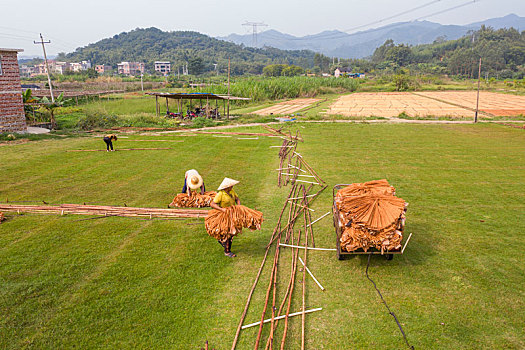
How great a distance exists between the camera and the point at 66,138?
22.4 meters

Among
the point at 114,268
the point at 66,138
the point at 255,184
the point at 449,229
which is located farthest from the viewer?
the point at 66,138

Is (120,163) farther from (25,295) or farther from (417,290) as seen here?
(417,290)

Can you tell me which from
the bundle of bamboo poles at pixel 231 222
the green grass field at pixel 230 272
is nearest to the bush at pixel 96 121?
the green grass field at pixel 230 272

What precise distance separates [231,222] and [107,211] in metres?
4.38

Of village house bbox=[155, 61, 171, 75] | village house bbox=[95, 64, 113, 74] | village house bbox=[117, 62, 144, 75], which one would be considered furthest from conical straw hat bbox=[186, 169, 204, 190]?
village house bbox=[95, 64, 113, 74]

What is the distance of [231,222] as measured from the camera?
6.87 meters

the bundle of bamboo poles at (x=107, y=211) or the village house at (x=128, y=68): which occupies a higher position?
the village house at (x=128, y=68)

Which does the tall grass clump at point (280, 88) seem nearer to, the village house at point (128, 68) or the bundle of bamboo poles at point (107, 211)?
the bundle of bamboo poles at point (107, 211)

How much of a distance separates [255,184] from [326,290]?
657 cm

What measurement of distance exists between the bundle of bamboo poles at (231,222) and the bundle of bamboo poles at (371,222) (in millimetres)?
1715

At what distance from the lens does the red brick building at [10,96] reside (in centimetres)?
2270

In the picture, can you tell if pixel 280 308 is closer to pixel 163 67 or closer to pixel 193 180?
pixel 193 180

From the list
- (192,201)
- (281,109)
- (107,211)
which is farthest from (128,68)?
(192,201)


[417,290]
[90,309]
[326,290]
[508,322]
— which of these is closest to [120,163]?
[90,309]
